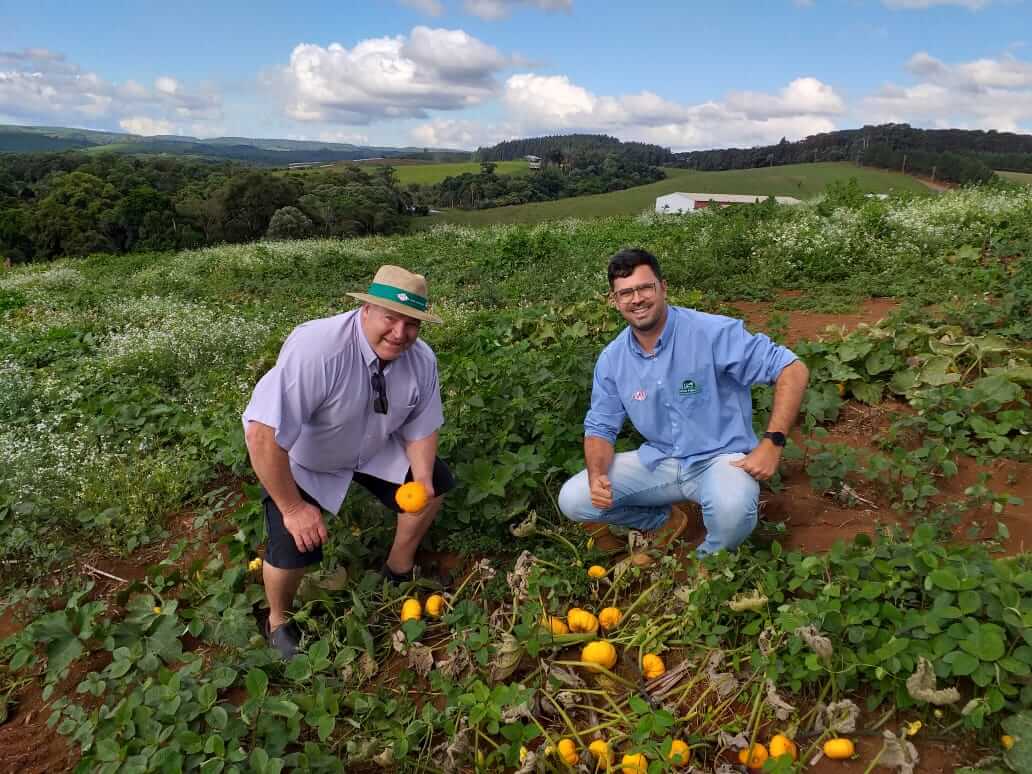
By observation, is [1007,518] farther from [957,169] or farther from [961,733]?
[957,169]

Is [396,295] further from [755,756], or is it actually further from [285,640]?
[755,756]

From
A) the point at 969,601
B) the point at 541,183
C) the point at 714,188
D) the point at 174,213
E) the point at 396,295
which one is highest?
the point at 714,188

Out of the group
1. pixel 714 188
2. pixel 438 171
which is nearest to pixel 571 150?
pixel 438 171

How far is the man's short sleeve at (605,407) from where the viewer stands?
3189mm

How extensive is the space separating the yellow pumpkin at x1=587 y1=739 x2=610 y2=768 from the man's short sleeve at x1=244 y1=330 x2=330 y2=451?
1.62 metres

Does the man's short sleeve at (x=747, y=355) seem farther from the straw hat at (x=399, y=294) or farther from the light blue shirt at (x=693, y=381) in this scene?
the straw hat at (x=399, y=294)

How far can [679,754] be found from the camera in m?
1.96

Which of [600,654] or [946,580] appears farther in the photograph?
[600,654]

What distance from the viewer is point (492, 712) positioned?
2238mm

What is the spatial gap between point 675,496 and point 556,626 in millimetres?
915

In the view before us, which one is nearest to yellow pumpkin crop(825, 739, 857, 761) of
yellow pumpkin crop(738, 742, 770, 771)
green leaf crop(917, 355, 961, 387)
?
yellow pumpkin crop(738, 742, 770, 771)

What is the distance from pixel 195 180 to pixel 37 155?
1766 centimetres

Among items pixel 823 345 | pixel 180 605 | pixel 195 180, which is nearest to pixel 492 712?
pixel 180 605

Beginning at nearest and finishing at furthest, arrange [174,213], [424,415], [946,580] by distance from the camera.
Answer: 1. [946,580]
2. [424,415]
3. [174,213]
